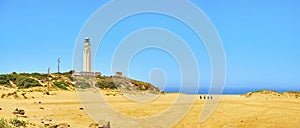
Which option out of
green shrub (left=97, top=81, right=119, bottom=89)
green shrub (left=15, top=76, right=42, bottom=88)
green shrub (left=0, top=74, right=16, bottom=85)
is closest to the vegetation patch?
green shrub (left=97, top=81, right=119, bottom=89)

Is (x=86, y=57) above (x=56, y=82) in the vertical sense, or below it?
above

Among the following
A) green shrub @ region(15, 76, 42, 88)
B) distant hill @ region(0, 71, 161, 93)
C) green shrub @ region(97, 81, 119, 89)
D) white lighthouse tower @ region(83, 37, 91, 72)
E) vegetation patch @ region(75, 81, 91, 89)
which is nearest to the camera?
green shrub @ region(15, 76, 42, 88)

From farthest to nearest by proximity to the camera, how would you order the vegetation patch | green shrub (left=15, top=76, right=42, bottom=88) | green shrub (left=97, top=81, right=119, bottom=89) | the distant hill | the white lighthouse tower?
1. the white lighthouse tower
2. green shrub (left=97, top=81, right=119, bottom=89)
3. the vegetation patch
4. the distant hill
5. green shrub (left=15, top=76, right=42, bottom=88)

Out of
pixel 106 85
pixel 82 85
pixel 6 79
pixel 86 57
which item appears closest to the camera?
pixel 6 79

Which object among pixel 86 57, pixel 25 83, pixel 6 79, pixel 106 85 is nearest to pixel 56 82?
pixel 25 83

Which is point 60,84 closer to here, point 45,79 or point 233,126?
point 45,79

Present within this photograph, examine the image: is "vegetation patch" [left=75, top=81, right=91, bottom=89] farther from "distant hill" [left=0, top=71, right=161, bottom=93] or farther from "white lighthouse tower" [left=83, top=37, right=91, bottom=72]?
"white lighthouse tower" [left=83, top=37, right=91, bottom=72]

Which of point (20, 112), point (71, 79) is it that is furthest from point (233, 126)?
point (71, 79)

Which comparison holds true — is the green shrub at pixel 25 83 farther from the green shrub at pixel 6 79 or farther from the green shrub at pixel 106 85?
the green shrub at pixel 106 85

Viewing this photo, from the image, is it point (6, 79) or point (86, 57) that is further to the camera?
point (86, 57)

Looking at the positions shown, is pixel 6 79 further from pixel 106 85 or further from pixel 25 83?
pixel 106 85

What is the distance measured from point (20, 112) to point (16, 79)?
25701 millimetres

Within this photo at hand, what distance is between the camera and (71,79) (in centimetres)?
4734

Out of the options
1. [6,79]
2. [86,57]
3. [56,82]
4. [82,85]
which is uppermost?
[86,57]
